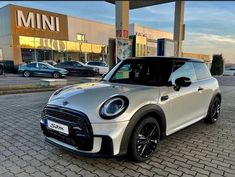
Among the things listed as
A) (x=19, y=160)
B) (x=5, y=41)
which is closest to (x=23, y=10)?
(x=5, y=41)

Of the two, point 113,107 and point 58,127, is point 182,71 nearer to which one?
point 113,107

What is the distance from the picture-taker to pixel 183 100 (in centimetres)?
385

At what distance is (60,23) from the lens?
99.2ft

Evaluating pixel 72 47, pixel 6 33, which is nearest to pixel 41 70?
pixel 6 33

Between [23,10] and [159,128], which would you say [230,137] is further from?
[23,10]

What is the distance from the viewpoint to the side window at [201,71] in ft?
15.2

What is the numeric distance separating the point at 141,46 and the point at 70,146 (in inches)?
359

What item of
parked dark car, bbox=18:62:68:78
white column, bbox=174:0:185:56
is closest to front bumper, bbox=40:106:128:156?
white column, bbox=174:0:185:56

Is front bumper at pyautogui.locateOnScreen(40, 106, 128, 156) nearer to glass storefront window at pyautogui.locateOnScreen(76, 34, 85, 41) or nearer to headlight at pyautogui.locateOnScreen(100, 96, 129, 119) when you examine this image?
headlight at pyautogui.locateOnScreen(100, 96, 129, 119)

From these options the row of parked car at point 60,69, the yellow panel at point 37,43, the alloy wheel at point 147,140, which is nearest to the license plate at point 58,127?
the alloy wheel at point 147,140

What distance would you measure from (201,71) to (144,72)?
1.45 m

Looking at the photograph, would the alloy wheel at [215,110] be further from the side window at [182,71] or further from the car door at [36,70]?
the car door at [36,70]

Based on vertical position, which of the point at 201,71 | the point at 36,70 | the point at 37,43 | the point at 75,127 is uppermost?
the point at 37,43

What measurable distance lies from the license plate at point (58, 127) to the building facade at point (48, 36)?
18924 mm
